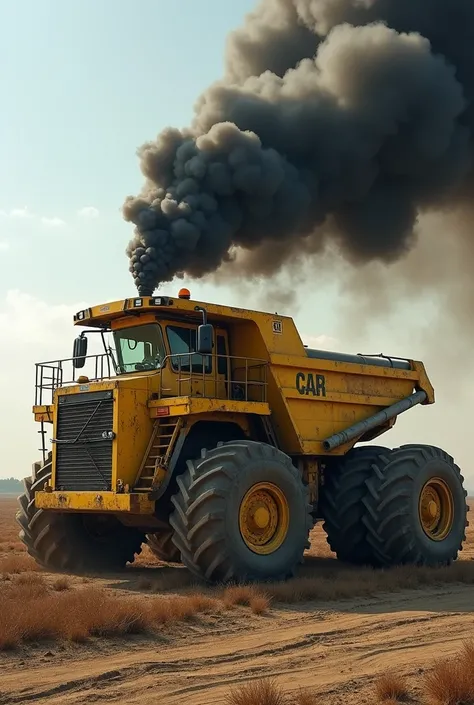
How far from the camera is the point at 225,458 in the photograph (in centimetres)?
1166

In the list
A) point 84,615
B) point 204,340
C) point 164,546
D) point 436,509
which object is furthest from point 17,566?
point 436,509

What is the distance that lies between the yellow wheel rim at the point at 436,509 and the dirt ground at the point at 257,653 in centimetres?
378

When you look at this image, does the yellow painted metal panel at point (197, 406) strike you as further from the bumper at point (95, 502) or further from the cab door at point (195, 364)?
the bumper at point (95, 502)

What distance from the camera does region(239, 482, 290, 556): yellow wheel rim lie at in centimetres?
1196

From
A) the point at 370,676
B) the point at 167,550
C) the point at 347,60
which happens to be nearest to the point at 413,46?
the point at 347,60

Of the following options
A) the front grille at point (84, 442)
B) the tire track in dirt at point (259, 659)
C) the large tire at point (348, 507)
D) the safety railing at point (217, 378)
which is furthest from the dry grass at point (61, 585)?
the large tire at point (348, 507)

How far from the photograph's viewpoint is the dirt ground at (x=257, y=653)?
6.52 meters

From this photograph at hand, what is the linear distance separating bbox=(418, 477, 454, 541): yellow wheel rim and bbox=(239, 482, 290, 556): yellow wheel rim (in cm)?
347

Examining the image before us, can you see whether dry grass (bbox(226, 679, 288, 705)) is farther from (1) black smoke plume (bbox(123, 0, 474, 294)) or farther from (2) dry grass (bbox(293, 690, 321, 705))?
(1) black smoke plume (bbox(123, 0, 474, 294))

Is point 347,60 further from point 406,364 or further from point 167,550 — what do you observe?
point 167,550

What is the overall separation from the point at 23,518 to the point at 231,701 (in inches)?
348

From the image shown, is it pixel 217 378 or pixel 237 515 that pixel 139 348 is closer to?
pixel 217 378

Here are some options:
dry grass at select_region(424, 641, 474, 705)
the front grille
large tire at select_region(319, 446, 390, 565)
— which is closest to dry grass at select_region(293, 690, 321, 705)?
dry grass at select_region(424, 641, 474, 705)

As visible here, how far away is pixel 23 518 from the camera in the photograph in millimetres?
14070
